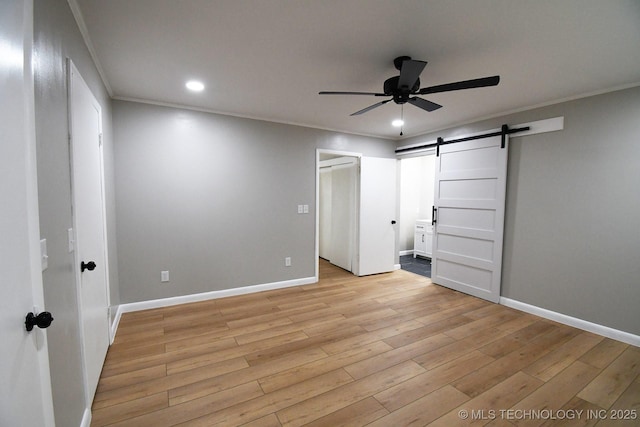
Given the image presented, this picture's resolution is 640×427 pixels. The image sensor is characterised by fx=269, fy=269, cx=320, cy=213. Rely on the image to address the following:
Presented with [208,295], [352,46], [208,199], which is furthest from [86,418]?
[352,46]

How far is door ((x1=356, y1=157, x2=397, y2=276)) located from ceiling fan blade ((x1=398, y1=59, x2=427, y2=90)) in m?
2.59

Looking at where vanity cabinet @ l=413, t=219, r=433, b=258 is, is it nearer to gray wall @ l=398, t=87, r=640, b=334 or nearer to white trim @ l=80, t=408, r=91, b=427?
gray wall @ l=398, t=87, r=640, b=334

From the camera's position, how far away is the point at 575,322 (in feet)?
9.69

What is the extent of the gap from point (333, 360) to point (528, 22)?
2830mm

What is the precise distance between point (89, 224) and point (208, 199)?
1650 millimetres

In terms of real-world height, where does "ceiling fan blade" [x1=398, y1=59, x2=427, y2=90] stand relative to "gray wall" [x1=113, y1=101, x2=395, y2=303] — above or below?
above

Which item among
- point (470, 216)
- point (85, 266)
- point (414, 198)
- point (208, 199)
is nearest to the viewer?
point (85, 266)

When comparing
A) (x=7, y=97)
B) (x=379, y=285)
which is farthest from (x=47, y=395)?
(x=379, y=285)

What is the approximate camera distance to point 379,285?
430cm

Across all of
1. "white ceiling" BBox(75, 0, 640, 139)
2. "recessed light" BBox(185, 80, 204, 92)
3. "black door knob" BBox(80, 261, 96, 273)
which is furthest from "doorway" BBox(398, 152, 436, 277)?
"black door knob" BBox(80, 261, 96, 273)

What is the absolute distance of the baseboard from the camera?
263 cm

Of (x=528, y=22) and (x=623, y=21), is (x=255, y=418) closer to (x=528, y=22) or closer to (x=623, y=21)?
(x=528, y=22)

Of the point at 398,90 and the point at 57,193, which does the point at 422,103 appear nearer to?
the point at 398,90

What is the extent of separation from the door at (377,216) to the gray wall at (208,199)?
0.91 meters
